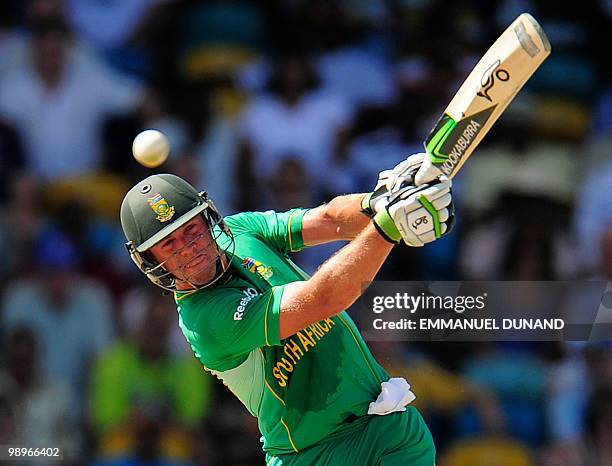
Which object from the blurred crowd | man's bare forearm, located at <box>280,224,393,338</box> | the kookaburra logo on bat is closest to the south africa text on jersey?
man's bare forearm, located at <box>280,224,393,338</box>

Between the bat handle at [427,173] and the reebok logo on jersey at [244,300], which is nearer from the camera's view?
the bat handle at [427,173]

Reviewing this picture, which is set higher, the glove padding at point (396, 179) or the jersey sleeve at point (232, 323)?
the glove padding at point (396, 179)

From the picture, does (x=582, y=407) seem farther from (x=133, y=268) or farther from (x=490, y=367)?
(x=133, y=268)

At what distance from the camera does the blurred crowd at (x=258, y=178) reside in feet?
20.3

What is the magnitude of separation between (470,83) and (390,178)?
420 mm

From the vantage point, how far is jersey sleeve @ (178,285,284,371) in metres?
3.65

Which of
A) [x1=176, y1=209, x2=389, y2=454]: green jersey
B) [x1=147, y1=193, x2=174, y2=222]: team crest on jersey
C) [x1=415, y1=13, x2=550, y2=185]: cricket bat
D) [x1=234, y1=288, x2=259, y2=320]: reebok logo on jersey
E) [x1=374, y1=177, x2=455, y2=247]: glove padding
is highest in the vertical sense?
[x1=415, y1=13, x2=550, y2=185]: cricket bat

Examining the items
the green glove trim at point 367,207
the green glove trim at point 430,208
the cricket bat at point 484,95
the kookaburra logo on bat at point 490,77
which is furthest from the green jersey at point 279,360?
the kookaburra logo on bat at point 490,77

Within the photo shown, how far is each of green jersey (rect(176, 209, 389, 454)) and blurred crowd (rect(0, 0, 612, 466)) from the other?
1998 millimetres

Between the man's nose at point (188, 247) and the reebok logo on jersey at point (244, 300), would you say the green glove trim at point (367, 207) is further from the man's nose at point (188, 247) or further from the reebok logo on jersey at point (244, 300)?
the man's nose at point (188, 247)

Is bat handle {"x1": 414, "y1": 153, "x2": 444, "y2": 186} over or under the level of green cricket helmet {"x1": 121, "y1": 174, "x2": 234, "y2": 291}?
over

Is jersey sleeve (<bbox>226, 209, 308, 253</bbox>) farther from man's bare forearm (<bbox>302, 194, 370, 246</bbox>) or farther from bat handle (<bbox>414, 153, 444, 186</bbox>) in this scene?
bat handle (<bbox>414, 153, 444, 186</bbox>)

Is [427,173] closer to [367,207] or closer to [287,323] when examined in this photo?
[367,207]

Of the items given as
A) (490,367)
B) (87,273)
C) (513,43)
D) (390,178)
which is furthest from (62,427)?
(513,43)
